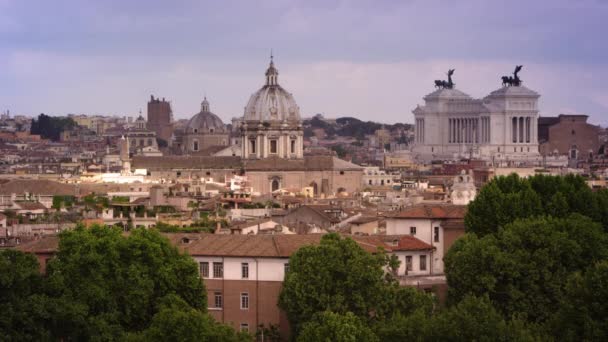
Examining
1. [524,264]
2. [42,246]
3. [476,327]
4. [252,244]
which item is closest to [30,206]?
[42,246]

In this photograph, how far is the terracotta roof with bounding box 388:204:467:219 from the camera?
60562 millimetres

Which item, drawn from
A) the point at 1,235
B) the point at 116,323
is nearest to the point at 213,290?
the point at 116,323

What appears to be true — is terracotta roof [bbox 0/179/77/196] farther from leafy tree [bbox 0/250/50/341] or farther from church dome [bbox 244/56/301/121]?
leafy tree [bbox 0/250/50/341]

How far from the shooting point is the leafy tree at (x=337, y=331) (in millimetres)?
43188

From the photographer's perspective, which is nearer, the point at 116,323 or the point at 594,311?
the point at 594,311

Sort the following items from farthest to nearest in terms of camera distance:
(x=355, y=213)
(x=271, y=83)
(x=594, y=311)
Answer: (x=271, y=83), (x=355, y=213), (x=594, y=311)

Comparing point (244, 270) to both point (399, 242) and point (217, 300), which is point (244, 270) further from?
point (399, 242)

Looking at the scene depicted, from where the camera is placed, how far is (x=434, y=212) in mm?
61250

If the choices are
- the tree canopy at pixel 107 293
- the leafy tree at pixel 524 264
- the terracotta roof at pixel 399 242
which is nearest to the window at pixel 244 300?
the tree canopy at pixel 107 293

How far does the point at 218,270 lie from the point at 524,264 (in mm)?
7205

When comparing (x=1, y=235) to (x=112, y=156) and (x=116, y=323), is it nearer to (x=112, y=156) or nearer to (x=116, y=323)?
(x=116, y=323)

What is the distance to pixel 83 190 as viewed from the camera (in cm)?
11975

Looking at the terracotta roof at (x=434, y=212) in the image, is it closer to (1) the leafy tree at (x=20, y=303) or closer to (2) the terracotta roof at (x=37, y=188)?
(1) the leafy tree at (x=20, y=303)

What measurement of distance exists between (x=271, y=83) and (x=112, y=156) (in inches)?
1167
